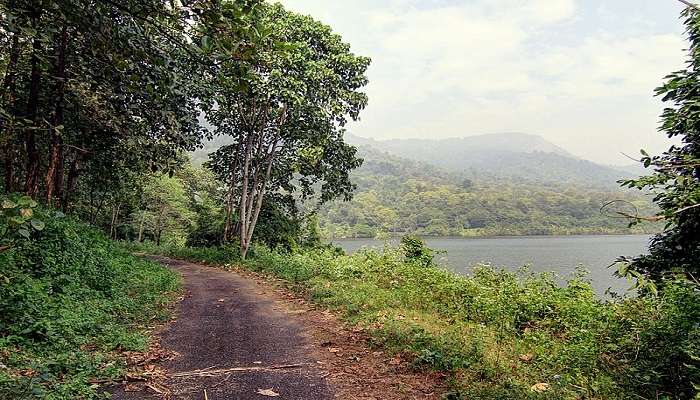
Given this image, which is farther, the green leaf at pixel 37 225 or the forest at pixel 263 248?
the forest at pixel 263 248

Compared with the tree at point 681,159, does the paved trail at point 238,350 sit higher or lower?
lower

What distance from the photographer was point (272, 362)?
→ 18.3ft

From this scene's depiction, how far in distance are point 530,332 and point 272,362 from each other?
458 cm

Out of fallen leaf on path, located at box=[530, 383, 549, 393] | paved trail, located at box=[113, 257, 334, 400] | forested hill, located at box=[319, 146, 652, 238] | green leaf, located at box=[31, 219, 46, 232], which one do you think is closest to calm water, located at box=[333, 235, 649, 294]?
forested hill, located at box=[319, 146, 652, 238]

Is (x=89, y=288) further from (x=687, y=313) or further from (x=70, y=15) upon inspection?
(x=687, y=313)

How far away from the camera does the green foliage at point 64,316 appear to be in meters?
4.29

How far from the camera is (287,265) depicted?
14.2 metres

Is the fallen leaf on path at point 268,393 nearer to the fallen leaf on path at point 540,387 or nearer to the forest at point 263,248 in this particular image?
the forest at point 263,248

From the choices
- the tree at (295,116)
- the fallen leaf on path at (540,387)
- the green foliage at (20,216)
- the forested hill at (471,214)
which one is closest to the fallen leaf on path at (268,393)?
the fallen leaf on path at (540,387)

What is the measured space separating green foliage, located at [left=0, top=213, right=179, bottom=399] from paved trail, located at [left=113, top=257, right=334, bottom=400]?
529mm

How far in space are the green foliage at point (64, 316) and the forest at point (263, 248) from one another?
0.10 feet

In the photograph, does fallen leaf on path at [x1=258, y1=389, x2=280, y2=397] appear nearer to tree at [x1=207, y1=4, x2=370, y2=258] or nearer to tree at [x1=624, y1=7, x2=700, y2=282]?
tree at [x1=624, y1=7, x2=700, y2=282]

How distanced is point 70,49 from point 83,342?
280 inches

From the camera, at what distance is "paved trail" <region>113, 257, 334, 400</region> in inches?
184
